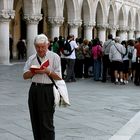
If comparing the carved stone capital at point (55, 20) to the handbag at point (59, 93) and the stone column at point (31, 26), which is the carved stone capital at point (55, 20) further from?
the handbag at point (59, 93)

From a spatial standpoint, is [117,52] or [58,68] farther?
[117,52]

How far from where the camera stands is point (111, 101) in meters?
12.9

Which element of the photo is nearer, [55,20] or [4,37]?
[4,37]

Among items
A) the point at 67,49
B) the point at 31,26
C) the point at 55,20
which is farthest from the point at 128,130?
the point at 55,20

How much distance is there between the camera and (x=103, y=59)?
18.5m

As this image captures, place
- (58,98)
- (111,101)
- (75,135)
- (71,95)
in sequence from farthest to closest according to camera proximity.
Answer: (71,95) < (111,101) < (75,135) < (58,98)

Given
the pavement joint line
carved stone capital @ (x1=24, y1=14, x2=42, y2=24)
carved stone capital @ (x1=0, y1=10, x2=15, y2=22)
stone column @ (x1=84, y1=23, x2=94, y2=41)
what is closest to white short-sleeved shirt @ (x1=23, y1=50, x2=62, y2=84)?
the pavement joint line

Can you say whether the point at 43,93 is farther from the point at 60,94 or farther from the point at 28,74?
the point at 28,74

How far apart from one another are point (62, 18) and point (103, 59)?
13086 millimetres

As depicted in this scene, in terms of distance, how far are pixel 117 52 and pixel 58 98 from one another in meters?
11.2

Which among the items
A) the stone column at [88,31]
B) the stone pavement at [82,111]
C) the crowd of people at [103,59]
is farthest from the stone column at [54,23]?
the stone pavement at [82,111]

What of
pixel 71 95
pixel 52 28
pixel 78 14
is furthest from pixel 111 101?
pixel 78 14

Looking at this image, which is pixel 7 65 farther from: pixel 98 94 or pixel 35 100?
pixel 35 100

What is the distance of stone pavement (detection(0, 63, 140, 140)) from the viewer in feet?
27.3
